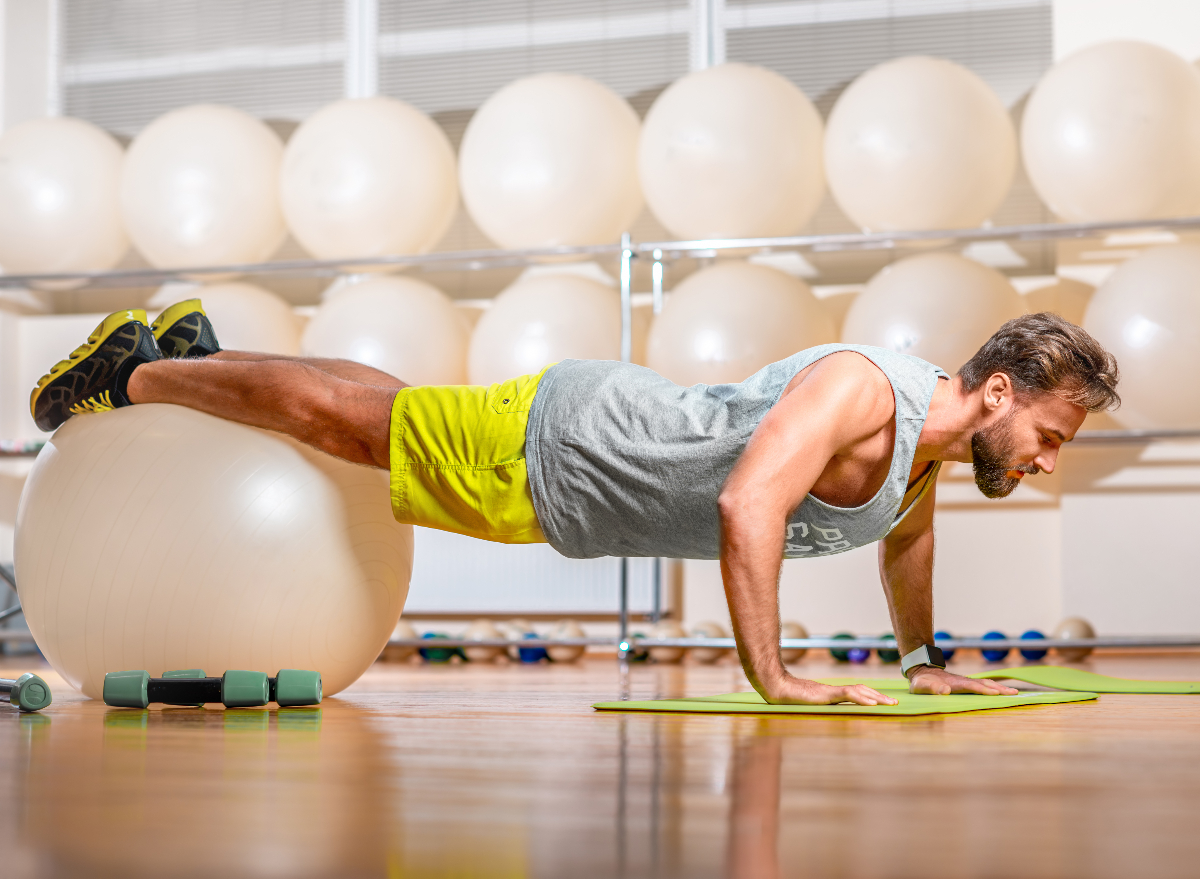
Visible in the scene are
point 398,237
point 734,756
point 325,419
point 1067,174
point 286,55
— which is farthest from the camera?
point 286,55

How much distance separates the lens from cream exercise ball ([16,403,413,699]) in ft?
5.20

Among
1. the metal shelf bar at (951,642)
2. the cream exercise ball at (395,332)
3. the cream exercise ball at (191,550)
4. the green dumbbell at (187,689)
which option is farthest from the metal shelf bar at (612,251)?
the green dumbbell at (187,689)

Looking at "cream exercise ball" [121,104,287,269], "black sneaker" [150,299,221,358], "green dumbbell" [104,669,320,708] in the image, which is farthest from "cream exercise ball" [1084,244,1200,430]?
"cream exercise ball" [121,104,287,269]

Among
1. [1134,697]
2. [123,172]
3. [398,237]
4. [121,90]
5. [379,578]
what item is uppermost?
[121,90]

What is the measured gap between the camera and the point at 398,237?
323 cm

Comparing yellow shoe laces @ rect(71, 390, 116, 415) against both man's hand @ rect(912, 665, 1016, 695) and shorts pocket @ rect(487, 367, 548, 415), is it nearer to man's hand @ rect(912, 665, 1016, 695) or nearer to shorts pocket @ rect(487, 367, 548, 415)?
shorts pocket @ rect(487, 367, 548, 415)

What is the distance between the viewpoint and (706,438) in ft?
5.13

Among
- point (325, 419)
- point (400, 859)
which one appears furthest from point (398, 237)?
point (400, 859)

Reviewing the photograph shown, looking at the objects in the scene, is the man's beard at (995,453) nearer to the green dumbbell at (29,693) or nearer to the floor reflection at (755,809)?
the floor reflection at (755,809)

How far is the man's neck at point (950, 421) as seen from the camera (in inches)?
60.4

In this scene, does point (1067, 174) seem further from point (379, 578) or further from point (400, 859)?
point (400, 859)

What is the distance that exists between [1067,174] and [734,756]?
227cm

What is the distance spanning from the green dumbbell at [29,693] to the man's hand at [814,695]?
863mm

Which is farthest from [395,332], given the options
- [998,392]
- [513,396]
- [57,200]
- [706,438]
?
[998,392]
